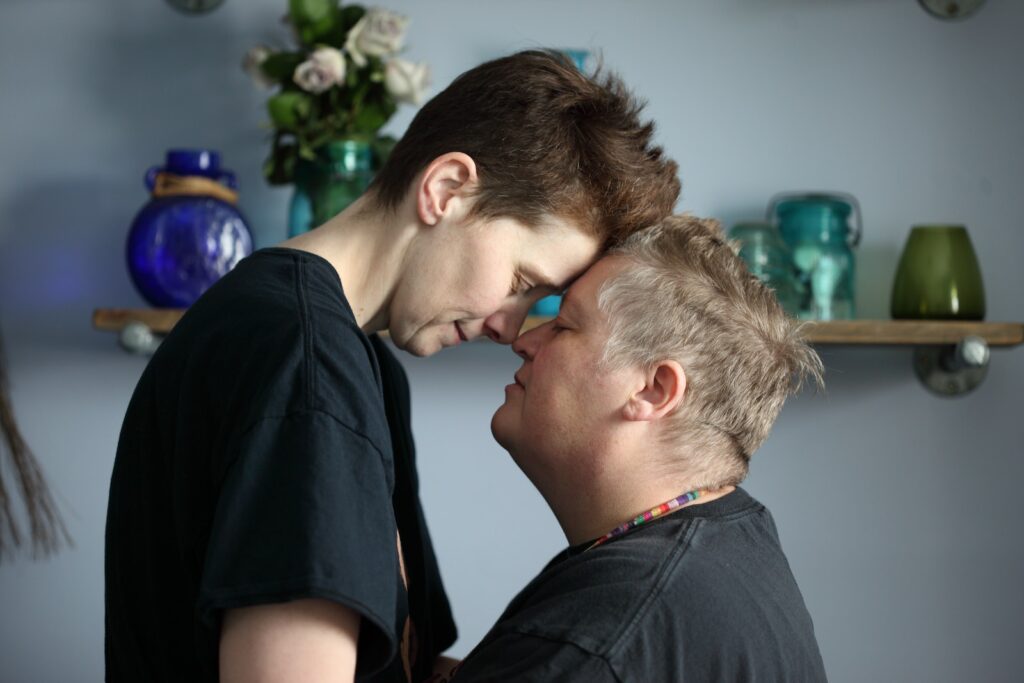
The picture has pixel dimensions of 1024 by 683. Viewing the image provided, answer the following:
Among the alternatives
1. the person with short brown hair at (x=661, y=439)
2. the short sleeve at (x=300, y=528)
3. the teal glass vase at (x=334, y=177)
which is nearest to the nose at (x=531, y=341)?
the person with short brown hair at (x=661, y=439)

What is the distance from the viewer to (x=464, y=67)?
7.02ft

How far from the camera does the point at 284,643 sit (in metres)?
0.82

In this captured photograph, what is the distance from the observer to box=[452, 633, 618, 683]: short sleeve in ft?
3.02

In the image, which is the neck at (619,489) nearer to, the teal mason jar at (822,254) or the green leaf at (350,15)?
the teal mason jar at (822,254)

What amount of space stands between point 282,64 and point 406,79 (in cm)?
21

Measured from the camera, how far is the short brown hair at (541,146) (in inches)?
45.5

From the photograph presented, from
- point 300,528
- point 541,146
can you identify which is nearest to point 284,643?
point 300,528

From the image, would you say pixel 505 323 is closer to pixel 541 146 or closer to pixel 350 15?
pixel 541 146

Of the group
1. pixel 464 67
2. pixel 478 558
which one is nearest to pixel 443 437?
pixel 478 558

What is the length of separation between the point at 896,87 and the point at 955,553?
0.85 metres

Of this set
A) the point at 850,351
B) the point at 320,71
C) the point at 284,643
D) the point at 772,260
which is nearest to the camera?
the point at 284,643

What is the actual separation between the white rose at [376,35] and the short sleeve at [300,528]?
3.94 feet

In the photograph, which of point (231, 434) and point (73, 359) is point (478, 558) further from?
point (231, 434)

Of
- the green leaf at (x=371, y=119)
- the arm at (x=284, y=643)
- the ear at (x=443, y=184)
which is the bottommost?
the arm at (x=284, y=643)
